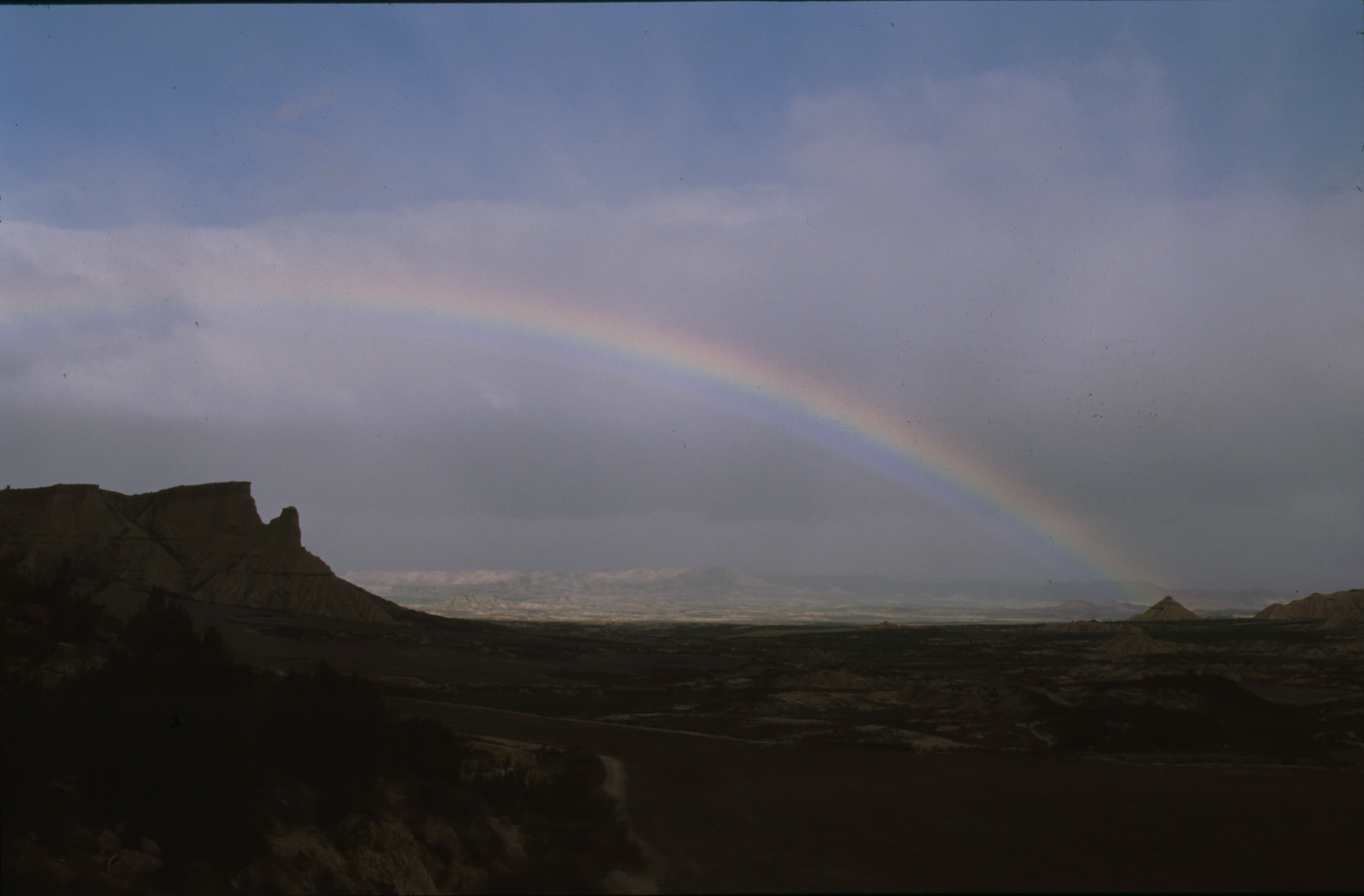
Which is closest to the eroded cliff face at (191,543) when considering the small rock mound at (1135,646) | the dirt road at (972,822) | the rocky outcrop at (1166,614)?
the dirt road at (972,822)

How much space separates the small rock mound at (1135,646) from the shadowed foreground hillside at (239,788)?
89622mm

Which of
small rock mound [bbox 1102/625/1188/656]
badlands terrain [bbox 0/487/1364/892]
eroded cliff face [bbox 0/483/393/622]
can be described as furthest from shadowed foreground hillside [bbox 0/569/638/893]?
small rock mound [bbox 1102/625/1188/656]

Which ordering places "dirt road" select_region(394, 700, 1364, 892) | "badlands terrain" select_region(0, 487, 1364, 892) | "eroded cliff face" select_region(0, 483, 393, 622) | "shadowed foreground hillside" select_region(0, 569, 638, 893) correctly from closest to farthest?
"shadowed foreground hillside" select_region(0, 569, 638, 893) → "badlands terrain" select_region(0, 487, 1364, 892) → "dirt road" select_region(394, 700, 1364, 892) → "eroded cliff face" select_region(0, 483, 393, 622)

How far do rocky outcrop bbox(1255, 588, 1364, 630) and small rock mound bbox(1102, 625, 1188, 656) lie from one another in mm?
57241

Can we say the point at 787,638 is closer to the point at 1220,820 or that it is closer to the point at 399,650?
the point at 399,650

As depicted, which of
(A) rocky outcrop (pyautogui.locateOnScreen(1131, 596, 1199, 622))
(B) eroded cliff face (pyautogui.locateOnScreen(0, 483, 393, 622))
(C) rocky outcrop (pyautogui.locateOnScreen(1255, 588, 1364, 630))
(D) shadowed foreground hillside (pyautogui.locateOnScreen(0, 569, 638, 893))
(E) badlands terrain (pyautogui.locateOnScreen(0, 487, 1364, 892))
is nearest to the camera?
(D) shadowed foreground hillside (pyautogui.locateOnScreen(0, 569, 638, 893))

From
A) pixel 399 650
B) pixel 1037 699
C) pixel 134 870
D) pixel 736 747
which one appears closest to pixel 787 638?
pixel 399 650

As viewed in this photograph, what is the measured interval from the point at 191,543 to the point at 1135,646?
102491 mm

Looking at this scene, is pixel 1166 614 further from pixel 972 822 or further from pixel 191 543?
pixel 972 822

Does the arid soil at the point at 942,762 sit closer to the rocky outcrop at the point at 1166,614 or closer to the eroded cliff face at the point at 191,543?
the eroded cliff face at the point at 191,543

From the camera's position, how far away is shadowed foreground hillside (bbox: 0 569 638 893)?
12656 mm

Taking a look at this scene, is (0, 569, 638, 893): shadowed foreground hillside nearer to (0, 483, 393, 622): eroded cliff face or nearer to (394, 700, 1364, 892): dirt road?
(394, 700, 1364, 892): dirt road

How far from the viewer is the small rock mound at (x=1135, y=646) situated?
95.9m

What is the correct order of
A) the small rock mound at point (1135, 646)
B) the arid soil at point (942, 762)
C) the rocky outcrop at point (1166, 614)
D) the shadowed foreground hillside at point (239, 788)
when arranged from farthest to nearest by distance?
the rocky outcrop at point (1166, 614) → the small rock mound at point (1135, 646) → the arid soil at point (942, 762) → the shadowed foreground hillside at point (239, 788)
